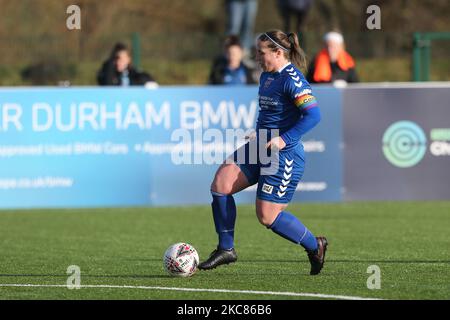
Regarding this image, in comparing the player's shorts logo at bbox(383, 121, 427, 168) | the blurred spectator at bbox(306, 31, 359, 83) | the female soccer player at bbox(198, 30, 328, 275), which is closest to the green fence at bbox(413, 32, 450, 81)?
the blurred spectator at bbox(306, 31, 359, 83)

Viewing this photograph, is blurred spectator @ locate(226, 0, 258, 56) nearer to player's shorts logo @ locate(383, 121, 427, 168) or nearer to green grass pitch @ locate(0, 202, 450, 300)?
player's shorts logo @ locate(383, 121, 427, 168)

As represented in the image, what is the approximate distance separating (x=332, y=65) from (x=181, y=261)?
8.43 m

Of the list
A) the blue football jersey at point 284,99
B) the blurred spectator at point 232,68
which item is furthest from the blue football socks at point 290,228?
the blurred spectator at point 232,68

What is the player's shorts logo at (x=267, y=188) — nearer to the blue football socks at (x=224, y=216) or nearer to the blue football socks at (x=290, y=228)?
the blue football socks at (x=290, y=228)

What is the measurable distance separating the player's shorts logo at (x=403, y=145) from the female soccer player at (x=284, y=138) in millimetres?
Answer: 7056

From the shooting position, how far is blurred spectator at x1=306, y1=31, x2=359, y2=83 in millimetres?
17234

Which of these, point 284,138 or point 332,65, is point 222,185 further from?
point 332,65

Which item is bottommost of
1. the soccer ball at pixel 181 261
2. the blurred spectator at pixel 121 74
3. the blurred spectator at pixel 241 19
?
the soccer ball at pixel 181 261

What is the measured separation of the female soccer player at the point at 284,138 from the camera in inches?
369

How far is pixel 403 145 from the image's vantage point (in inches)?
651

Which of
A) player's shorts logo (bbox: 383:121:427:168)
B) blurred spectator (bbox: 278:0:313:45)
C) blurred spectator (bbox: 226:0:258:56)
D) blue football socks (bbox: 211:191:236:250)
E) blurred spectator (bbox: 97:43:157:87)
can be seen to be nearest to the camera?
blue football socks (bbox: 211:191:236:250)

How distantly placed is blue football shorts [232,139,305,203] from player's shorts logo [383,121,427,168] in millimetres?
7105
